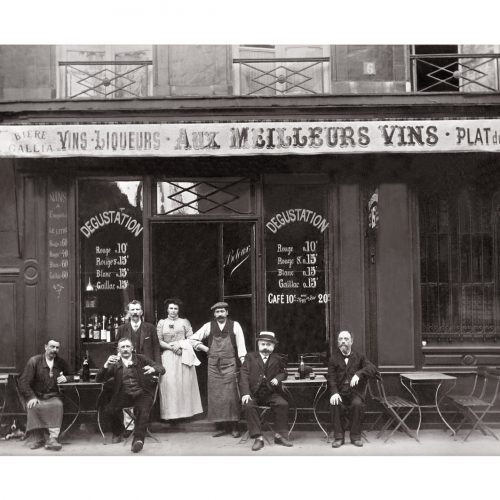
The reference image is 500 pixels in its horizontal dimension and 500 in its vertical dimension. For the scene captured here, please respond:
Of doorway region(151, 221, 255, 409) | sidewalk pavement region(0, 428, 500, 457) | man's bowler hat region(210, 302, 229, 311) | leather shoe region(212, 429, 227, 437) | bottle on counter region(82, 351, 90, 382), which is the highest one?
doorway region(151, 221, 255, 409)

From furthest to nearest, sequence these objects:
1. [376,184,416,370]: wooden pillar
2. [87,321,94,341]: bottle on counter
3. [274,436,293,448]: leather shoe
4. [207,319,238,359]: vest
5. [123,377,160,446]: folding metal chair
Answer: [87,321,94,341]: bottle on counter → [376,184,416,370]: wooden pillar → [207,319,238,359]: vest → [123,377,160,446]: folding metal chair → [274,436,293,448]: leather shoe

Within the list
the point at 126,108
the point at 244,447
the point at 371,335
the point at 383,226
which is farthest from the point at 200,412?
the point at 126,108

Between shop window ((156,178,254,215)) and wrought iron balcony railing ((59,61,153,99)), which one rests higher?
wrought iron balcony railing ((59,61,153,99))

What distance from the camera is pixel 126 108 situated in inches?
363

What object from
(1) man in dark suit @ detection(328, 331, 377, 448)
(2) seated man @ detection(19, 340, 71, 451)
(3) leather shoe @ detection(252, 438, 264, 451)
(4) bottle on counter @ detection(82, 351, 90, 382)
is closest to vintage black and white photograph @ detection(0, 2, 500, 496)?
(4) bottle on counter @ detection(82, 351, 90, 382)

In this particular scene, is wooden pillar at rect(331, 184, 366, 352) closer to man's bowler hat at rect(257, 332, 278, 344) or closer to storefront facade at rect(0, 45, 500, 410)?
storefront facade at rect(0, 45, 500, 410)

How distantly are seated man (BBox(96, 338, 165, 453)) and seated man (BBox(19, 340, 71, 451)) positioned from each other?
0.54 metres

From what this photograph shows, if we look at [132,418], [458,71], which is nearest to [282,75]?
[458,71]

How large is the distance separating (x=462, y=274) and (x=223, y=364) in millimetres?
3452

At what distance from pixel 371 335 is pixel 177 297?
266cm

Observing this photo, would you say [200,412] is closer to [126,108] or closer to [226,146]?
[226,146]

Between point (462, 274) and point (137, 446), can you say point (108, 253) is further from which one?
point (462, 274)

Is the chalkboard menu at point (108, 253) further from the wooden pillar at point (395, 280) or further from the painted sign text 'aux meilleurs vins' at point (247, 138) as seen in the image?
the wooden pillar at point (395, 280)

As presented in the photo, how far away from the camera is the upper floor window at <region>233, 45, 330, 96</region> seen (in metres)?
9.65
